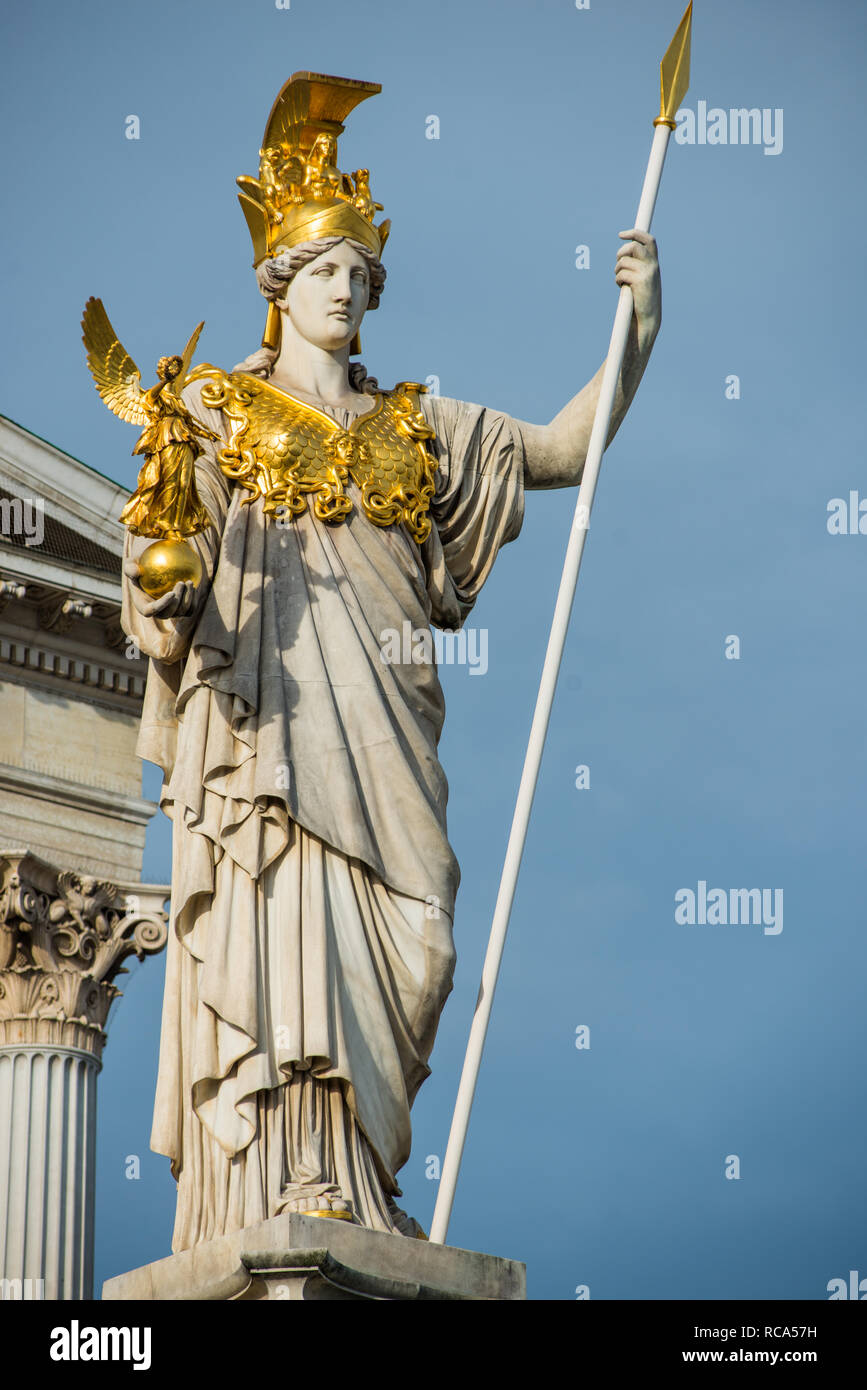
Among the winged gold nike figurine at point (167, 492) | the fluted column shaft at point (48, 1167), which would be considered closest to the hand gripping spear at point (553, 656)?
the winged gold nike figurine at point (167, 492)

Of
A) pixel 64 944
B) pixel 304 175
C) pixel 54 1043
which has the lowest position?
pixel 54 1043

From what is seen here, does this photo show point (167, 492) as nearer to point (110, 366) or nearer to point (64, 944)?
point (110, 366)

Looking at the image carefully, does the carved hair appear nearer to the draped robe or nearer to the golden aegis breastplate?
the golden aegis breastplate

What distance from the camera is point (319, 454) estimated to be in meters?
12.1

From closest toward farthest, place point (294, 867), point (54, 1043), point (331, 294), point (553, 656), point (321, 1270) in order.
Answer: point (321, 1270)
point (294, 867)
point (553, 656)
point (331, 294)
point (54, 1043)

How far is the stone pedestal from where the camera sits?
9.93 m

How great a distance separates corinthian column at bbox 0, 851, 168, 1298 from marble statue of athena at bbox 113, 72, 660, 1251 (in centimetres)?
1279

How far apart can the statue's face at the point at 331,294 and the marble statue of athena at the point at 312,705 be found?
11 mm

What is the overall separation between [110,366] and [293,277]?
1.00 m

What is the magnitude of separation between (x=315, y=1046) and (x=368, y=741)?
146cm

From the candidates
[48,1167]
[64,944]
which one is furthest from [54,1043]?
[48,1167]

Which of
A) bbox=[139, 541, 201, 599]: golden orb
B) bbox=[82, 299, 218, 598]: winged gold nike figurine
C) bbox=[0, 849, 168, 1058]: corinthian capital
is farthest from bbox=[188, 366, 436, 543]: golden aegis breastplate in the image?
bbox=[0, 849, 168, 1058]: corinthian capital
